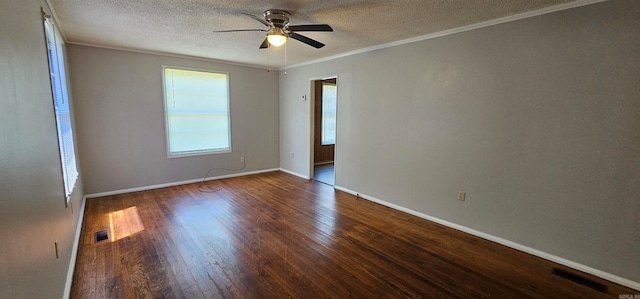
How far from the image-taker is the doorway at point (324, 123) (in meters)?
6.66

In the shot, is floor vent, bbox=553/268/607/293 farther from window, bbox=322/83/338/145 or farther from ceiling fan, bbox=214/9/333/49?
window, bbox=322/83/338/145

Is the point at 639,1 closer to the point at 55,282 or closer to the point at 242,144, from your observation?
the point at 55,282

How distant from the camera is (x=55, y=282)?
5.65 ft

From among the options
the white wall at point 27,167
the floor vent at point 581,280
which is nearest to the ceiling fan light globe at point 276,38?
the white wall at point 27,167

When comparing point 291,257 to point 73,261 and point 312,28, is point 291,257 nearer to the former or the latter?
point 73,261

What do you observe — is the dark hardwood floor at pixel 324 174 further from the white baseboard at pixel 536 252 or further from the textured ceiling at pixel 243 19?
the textured ceiling at pixel 243 19

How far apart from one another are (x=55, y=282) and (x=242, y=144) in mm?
4059

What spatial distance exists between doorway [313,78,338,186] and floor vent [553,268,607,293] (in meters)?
4.47

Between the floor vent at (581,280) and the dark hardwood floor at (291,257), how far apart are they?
0.04 m

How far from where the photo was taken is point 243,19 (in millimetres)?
2756

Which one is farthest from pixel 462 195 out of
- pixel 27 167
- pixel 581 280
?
pixel 27 167

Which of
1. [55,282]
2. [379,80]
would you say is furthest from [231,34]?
[55,282]

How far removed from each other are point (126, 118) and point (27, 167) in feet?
10.8

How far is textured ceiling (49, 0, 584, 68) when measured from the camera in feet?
7.79
